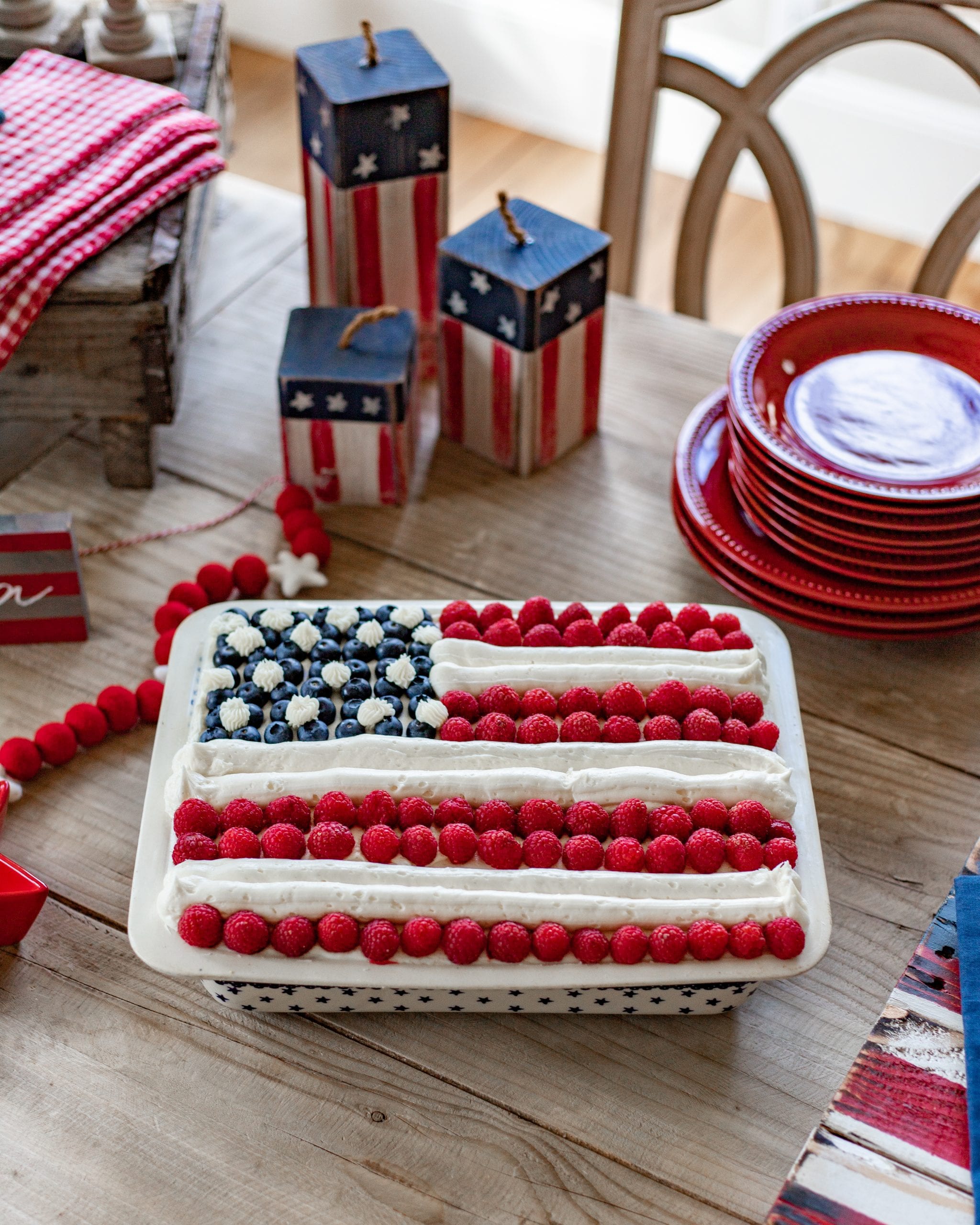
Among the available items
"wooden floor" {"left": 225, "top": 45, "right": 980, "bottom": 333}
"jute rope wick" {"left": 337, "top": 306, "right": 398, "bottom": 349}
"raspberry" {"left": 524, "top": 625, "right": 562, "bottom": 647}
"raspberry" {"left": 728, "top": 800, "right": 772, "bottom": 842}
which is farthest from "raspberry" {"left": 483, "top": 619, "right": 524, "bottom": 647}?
"wooden floor" {"left": 225, "top": 45, "right": 980, "bottom": 333}

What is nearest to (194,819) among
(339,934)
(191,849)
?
(191,849)

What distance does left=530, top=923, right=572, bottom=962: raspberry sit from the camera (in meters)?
0.77

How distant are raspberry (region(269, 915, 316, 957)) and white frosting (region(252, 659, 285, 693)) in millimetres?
198

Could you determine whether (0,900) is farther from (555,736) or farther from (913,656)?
(913,656)

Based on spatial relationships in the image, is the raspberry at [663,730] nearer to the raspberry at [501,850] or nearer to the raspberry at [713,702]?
the raspberry at [713,702]

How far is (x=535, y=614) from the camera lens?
980mm

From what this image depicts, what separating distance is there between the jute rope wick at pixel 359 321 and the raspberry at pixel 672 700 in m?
0.43

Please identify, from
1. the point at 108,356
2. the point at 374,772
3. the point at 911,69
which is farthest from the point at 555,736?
the point at 911,69

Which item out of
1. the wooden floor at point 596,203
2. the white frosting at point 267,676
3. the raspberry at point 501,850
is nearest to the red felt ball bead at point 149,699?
the white frosting at point 267,676

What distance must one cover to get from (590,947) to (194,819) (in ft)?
0.88

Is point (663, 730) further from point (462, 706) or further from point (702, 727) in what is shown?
point (462, 706)

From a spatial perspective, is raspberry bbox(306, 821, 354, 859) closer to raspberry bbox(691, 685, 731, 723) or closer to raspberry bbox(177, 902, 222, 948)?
raspberry bbox(177, 902, 222, 948)

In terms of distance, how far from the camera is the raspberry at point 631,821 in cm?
83

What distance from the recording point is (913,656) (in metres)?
1.08
